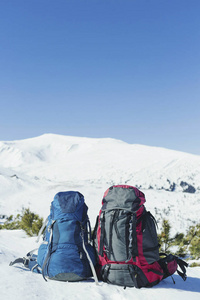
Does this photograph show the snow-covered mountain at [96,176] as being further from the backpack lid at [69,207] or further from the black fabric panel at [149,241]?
the backpack lid at [69,207]

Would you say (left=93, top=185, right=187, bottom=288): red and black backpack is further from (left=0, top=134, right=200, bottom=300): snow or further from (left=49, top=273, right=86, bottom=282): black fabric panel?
(left=49, top=273, right=86, bottom=282): black fabric panel

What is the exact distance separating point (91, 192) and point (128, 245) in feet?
38.2

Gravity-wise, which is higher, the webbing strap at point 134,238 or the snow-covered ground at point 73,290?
the webbing strap at point 134,238

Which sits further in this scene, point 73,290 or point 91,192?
point 91,192

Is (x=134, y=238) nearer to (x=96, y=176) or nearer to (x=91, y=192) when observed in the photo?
(x=91, y=192)

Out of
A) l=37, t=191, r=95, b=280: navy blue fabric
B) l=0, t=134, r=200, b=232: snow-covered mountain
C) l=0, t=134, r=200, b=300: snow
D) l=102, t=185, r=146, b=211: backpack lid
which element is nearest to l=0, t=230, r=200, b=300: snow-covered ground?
l=0, t=134, r=200, b=300: snow

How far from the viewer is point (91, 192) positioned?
549 inches

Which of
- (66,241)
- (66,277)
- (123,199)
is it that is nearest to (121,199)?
(123,199)

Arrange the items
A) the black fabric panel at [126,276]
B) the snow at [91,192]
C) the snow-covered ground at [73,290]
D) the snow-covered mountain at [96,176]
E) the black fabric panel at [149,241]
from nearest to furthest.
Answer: the snow-covered ground at [73,290]
the snow at [91,192]
the black fabric panel at [126,276]
the black fabric panel at [149,241]
the snow-covered mountain at [96,176]

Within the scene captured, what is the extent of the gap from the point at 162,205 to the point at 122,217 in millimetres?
10410

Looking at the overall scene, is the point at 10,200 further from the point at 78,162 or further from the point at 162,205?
the point at 78,162

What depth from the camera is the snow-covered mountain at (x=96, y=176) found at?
11.9 m

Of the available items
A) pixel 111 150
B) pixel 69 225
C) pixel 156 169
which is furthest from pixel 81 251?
pixel 111 150

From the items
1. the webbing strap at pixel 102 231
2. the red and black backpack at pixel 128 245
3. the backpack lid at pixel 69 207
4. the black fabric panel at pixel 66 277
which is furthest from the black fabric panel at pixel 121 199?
the black fabric panel at pixel 66 277
